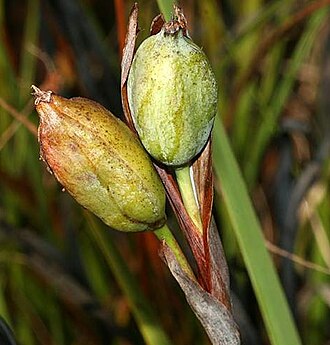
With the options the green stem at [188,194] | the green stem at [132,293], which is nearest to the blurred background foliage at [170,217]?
the green stem at [132,293]

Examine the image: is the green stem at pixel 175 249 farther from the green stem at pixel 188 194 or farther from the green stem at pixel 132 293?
the green stem at pixel 132 293

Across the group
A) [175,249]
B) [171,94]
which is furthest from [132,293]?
[171,94]

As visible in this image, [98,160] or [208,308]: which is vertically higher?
[98,160]

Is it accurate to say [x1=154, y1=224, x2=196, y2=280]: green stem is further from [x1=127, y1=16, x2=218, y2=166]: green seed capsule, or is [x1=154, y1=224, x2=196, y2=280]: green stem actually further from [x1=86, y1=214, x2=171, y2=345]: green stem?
[x1=86, y1=214, x2=171, y2=345]: green stem

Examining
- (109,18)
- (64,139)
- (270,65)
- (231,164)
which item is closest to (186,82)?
(64,139)

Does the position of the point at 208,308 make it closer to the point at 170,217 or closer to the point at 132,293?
the point at 132,293

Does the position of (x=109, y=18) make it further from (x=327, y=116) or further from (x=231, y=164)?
(x=231, y=164)
